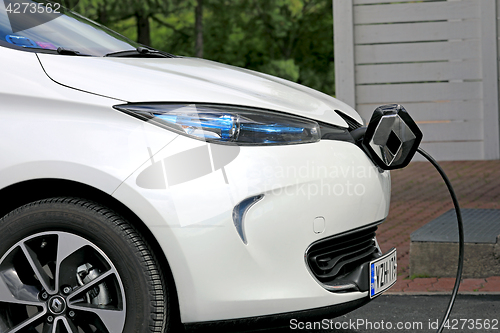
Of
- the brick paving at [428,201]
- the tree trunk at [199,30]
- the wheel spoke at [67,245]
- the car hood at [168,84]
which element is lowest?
the brick paving at [428,201]

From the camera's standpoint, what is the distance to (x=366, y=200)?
8.54 ft

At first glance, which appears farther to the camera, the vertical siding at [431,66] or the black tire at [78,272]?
the vertical siding at [431,66]

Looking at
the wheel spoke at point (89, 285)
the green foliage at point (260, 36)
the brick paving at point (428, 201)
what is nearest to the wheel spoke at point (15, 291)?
the wheel spoke at point (89, 285)

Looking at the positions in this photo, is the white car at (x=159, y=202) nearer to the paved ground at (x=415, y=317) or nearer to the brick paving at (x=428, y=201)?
the paved ground at (x=415, y=317)

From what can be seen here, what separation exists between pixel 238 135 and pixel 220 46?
20.1 m

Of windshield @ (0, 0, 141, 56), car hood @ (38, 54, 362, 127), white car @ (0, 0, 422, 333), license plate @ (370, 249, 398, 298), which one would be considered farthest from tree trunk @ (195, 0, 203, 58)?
white car @ (0, 0, 422, 333)

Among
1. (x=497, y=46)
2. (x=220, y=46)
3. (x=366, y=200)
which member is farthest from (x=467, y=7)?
(x=220, y=46)

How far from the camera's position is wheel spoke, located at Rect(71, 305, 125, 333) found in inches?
94.5

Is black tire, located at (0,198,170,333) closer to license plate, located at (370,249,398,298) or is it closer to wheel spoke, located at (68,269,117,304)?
wheel spoke, located at (68,269,117,304)

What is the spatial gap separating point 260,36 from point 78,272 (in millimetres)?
21301

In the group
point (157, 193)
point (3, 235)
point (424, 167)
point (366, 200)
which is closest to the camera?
point (157, 193)

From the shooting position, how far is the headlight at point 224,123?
92.4 inches

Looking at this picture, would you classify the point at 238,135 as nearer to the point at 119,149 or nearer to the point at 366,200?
the point at 119,149

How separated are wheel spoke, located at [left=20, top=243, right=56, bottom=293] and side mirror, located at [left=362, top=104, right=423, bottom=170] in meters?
1.34
